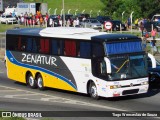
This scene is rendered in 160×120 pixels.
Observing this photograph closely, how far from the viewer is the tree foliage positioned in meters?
62.9

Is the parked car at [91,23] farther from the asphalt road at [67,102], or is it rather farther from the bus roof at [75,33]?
the asphalt road at [67,102]

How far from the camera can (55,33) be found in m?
23.5

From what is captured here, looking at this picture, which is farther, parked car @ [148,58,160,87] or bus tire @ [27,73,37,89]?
bus tire @ [27,73,37,89]

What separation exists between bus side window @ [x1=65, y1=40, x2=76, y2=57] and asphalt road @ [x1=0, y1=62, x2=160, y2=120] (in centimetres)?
175

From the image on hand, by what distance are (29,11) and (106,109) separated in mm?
59369

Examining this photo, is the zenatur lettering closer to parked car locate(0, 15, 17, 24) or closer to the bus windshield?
the bus windshield

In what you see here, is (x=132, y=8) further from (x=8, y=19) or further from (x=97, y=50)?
(x=97, y=50)

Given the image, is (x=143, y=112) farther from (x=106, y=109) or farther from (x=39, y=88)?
(x=39, y=88)

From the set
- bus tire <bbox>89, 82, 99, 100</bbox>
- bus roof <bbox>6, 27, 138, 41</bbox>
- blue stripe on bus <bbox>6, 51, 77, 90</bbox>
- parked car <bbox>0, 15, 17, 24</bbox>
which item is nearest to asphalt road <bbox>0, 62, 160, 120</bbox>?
bus tire <bbox>89, 82, 99, 100</bbox>

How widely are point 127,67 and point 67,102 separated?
262cm

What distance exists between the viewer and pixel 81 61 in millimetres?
21578

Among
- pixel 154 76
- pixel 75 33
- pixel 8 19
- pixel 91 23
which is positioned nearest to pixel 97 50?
pixel 75 33

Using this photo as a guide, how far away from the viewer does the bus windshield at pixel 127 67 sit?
2014 cm

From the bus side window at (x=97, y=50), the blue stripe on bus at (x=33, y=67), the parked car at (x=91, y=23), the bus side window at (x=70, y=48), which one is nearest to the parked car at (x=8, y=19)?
the parked car at (x=91, y=23)
